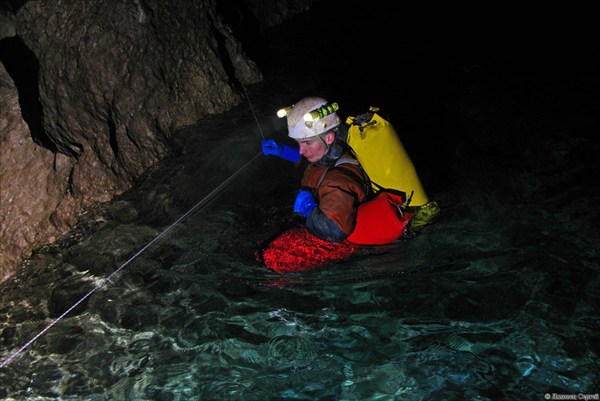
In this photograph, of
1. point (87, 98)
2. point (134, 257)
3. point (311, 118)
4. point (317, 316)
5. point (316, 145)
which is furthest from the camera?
point (87, 98)

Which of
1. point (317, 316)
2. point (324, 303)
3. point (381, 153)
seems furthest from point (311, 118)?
point (317, 316)

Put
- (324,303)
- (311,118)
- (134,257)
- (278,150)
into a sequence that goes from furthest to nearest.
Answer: (278,150) → (134,257) → (311,118) → (324,303)

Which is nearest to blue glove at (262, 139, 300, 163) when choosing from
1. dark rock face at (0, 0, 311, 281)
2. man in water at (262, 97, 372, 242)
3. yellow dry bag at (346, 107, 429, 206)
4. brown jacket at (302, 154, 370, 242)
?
man in water at (262, 97, 372, 242)

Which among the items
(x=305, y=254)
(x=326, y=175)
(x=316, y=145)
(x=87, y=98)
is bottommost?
(x=305, y=254)

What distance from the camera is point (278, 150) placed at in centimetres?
544

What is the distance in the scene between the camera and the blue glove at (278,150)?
538cm

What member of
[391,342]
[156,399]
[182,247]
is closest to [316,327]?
[391,342]

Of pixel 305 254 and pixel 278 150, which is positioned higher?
pixel 278 150

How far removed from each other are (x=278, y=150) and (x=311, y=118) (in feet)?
3.70

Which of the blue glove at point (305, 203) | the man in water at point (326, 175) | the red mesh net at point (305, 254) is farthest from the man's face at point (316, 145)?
the red mesh net at point (305, 254)

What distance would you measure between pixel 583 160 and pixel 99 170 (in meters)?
6.90

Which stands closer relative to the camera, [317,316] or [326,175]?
[317,316]

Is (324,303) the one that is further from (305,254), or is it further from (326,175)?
(326,175)

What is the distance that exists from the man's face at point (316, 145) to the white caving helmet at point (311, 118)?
6cm
